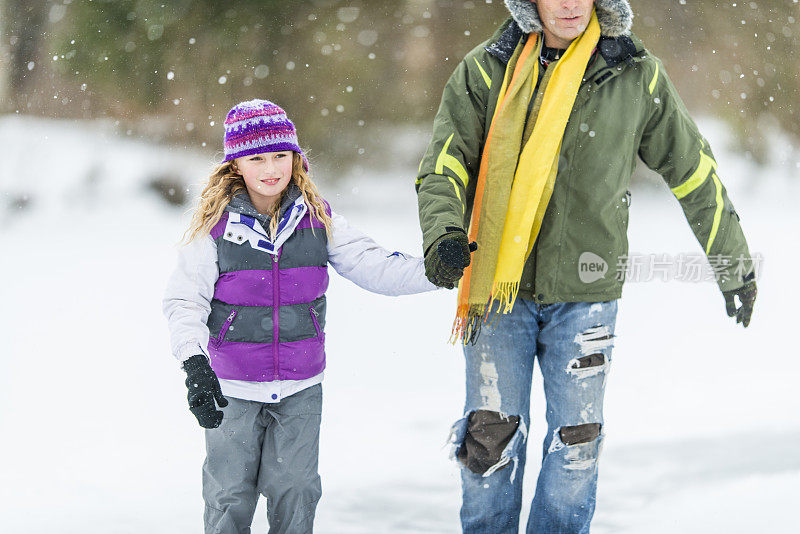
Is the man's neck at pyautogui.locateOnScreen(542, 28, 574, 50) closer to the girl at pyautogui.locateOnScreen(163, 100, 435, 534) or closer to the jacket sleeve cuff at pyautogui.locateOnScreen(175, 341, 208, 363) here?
the girl at pyautogui.locateOnScreen(163, 100, 435, 534)

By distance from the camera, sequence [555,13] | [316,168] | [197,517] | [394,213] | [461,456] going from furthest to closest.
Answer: [316,168], [394,213], [197,517], [461,456], [555,13]

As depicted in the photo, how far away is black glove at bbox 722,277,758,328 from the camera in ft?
6.89

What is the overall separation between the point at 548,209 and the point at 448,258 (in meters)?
0.35

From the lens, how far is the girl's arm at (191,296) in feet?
5.84

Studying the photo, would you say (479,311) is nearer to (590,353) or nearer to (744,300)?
(590,353)

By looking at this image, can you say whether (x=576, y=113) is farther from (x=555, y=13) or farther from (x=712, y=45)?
(x=712, y=45)

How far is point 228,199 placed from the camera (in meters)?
1.90

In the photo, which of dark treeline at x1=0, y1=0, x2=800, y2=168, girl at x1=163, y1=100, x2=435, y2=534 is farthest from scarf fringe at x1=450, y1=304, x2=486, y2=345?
dark treeline at x1=0, y1=0, x2=800, y2=168


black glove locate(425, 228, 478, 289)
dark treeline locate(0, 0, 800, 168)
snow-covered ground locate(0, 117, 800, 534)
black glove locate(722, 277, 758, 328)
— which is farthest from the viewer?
dark treeline locate(0, 0, 800, 168)

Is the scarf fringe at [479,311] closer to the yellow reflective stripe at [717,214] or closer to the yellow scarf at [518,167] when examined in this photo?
the yellow scarf at [518,167]

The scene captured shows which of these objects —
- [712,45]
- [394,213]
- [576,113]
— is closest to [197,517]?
[576,113]

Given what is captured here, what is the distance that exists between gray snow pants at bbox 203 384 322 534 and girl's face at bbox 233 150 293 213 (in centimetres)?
46

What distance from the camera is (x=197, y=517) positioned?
2.53 m

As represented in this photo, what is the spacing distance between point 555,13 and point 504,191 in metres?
0.40
